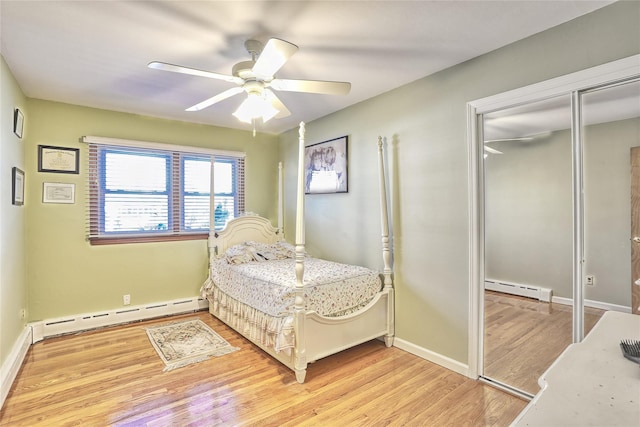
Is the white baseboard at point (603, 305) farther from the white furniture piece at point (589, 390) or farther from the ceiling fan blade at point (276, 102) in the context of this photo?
the ceiling fan blade at point (276, 102)

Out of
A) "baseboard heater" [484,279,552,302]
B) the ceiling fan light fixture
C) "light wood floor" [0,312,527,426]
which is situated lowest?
"light wood floor" [0,312,527,426]

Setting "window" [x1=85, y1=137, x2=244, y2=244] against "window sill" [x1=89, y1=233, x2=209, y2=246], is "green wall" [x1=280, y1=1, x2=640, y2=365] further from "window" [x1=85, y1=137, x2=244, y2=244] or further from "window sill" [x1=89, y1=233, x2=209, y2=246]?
"window sill" [x1=89, y1=233, x2=209, y2=246]

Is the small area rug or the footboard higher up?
the footboard

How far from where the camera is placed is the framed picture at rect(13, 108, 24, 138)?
2.74m

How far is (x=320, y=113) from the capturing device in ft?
→ 12.8

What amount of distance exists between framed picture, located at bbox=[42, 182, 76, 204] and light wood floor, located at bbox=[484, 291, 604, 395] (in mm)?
4262

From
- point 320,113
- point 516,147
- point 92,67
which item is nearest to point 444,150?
point 516,147

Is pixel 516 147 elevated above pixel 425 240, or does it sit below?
above

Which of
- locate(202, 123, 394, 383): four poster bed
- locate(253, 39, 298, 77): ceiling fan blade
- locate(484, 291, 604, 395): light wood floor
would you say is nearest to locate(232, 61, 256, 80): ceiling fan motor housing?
locate(253, 39, 298, 77): ceiling fan blade

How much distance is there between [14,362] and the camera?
253 cm

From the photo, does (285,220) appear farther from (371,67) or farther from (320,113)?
(371,67)

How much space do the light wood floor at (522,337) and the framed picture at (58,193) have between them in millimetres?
4262

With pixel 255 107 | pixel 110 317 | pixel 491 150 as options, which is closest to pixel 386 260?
pixel 491 150

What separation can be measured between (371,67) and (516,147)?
131 cm
